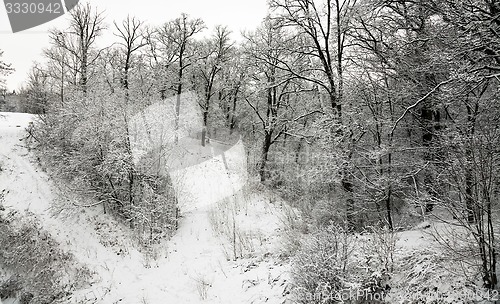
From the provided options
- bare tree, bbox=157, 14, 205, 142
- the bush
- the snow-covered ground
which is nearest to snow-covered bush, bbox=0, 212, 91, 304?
the bush

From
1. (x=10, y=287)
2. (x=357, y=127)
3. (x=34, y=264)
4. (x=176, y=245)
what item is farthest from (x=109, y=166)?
(x=357, y=127)

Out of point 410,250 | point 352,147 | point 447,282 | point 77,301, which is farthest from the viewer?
point 352,147

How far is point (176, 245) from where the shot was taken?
11.8 metres

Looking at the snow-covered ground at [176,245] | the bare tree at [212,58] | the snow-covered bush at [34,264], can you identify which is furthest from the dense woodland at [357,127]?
the bare tree at [212,58]

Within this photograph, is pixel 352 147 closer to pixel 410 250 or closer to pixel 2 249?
pixel 410 250

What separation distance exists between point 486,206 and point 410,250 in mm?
2222

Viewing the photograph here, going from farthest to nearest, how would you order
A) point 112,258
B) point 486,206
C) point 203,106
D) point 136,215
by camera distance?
1. point 203,106
2. point 136,215
3. point 112,258
4. point 486,206

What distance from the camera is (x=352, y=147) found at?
961cm

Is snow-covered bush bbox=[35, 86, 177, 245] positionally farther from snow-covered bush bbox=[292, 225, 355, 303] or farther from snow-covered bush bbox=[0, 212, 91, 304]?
snow-covered bush bbox=[292, 225, 355, 303]

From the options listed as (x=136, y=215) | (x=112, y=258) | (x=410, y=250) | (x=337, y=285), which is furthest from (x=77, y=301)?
(x=410, y=250)

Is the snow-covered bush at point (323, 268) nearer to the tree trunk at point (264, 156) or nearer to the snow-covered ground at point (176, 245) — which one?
the snow-covered ground at point (176, 245)

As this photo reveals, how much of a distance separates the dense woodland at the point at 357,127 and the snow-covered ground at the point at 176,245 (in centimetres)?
101

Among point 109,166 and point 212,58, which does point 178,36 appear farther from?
point 109,166

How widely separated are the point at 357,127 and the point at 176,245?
873 cm
